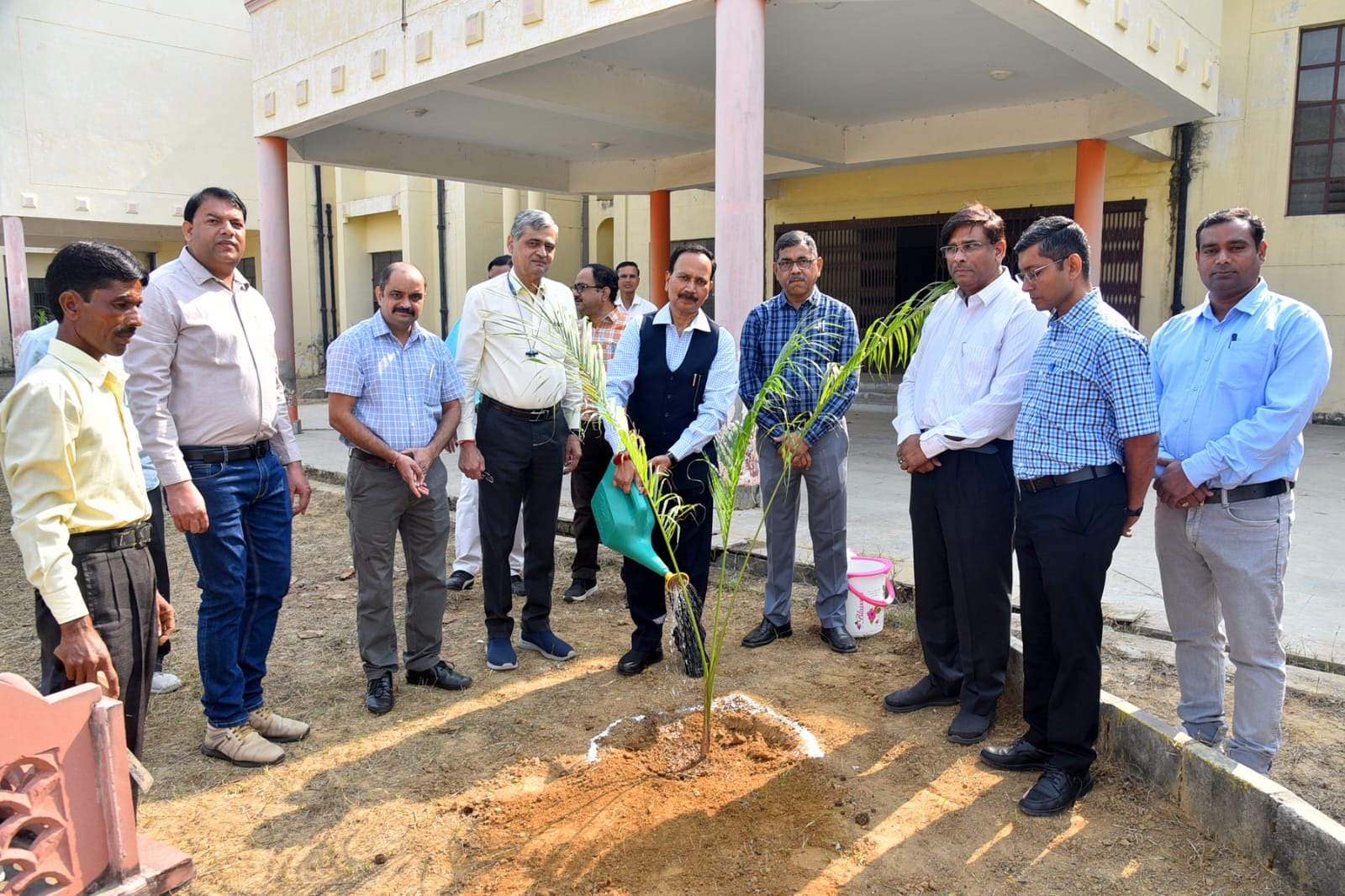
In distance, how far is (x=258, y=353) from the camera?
331 cm

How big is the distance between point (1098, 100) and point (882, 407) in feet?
15.0

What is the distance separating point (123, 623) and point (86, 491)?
0.40 metres

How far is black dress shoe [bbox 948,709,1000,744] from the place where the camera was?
3.33m

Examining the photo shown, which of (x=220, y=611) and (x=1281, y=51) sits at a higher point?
(x=1281, y=51)

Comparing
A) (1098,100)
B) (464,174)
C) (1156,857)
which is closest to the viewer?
(1156,857)

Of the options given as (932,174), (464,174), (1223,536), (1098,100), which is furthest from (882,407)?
(1223,536)

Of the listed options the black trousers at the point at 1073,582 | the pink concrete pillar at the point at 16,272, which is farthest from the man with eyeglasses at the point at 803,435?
the pink concrete pillar at the point at 16,272

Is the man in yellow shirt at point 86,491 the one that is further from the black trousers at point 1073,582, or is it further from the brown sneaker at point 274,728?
the black trousers at point 1073,582

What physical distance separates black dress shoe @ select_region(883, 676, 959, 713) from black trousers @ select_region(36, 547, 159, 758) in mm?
2665

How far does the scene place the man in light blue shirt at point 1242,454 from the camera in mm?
2760

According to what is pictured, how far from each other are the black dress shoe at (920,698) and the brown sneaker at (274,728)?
2.33 metres

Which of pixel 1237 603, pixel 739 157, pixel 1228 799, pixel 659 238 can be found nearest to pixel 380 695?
pixel 1228 799

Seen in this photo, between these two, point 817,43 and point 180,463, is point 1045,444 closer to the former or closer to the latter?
point 180,463

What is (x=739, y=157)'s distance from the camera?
628 centimetres
